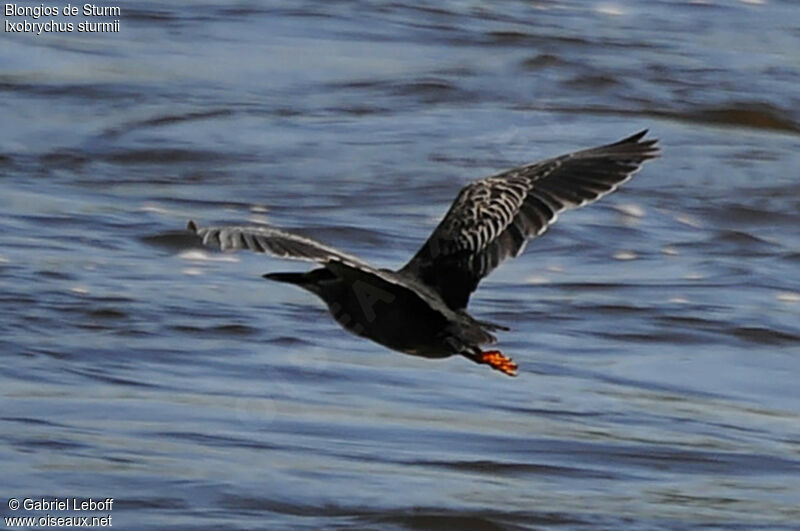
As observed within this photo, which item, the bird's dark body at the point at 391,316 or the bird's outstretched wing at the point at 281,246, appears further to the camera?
the bird's dark body at the point at 391,316

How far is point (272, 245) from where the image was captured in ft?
14.0

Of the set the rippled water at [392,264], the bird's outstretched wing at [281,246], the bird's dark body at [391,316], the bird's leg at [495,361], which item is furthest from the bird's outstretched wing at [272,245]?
the rippled water at [392,264]

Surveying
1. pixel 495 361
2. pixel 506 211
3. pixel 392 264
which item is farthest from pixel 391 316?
pixel 392 264

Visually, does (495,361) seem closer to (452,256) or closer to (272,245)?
(452,256)

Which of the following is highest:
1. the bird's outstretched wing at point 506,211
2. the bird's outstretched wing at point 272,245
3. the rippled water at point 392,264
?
the bird's outstretched wing at point 272,245

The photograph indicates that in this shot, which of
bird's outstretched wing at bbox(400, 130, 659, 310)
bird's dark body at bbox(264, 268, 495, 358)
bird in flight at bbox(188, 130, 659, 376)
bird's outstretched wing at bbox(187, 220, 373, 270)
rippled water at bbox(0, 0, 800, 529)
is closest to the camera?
bird's outstretched wing at bbox(187, 220, 373, 270)

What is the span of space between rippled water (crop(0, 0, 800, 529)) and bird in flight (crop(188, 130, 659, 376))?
91cm

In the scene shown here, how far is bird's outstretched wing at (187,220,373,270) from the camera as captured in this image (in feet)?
13.6

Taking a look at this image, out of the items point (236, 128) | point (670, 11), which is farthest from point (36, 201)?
point (670, 11)

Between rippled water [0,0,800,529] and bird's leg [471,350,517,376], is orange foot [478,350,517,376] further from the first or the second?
rippled water [0,0,800,529]

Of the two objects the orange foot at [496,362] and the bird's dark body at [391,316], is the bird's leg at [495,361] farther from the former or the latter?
the bird's dark body at [391,316]

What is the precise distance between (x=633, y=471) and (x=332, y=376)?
1.03m

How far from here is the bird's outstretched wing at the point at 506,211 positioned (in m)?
4.99

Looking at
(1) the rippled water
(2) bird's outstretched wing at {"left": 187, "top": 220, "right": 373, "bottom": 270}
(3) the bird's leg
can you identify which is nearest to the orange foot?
(3) the bird's leg
